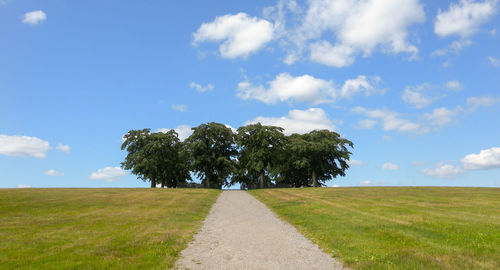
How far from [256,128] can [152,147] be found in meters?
22.2

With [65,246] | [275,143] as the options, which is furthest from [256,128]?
[65,246]

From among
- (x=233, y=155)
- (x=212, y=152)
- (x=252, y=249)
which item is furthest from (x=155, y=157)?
(x=252, y=249)

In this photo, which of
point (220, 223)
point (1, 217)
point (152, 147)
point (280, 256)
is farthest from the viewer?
point (152, 147)

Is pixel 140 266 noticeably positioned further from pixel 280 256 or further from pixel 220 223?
pixel 220 223

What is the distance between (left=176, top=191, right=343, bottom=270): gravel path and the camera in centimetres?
1011

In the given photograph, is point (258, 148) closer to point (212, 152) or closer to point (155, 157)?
point (212, 152)

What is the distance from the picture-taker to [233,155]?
69.6m

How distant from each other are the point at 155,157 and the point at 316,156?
3360 cm

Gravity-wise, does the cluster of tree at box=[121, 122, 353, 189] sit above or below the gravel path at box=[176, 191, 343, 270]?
above

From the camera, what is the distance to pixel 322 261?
34.6ft

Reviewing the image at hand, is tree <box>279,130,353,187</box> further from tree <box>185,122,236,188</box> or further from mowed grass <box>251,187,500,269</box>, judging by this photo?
mowed grass <box>251,187,500,269</box>

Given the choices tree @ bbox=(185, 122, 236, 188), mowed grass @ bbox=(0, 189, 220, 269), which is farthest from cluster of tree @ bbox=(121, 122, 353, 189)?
mowed grass @ bbox=(0, 189, 220, 269)

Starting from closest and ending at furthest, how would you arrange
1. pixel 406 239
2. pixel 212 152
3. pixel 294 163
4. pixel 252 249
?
pixel 252 249
pixel 406 239
pixel 294 163
pixel 212 152

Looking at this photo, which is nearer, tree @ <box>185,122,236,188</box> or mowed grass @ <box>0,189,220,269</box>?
mowed grass @ <box>0,189,220,269</box>
